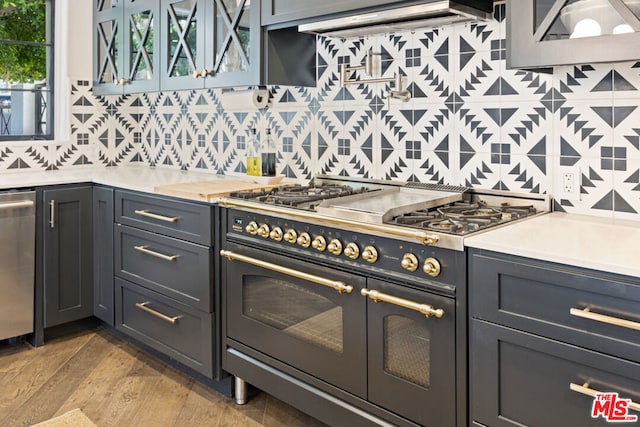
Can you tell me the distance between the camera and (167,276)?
2.83 m

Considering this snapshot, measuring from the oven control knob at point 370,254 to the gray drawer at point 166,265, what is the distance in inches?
35.8

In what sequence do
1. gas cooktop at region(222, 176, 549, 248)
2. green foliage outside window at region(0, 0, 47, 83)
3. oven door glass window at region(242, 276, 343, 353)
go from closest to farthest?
gas cooktop at region(222, 176, 549, 248) → oven door glass window at region(242, 276, 343, 353) → green foliage outside window at region(0, 0, 47, 83)

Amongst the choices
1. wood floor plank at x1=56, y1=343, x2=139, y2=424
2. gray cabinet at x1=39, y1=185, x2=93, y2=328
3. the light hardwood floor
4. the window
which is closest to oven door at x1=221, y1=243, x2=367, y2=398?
the light hardwood floor

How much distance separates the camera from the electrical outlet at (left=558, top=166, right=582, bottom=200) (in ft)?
6.86

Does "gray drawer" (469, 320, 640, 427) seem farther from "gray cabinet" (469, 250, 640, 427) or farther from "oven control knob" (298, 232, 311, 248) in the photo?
"oven control knob" (298, 232, 311, 248)

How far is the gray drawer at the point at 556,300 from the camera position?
4.62ft

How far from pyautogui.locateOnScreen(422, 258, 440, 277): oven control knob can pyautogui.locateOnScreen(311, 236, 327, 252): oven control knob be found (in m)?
0.43

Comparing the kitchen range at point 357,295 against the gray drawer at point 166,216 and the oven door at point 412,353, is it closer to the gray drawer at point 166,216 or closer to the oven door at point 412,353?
the oven door at point 412,353

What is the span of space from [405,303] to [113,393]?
1.61 meters

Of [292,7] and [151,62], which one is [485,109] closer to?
A: [292,7]

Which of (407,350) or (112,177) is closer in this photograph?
(407,350)

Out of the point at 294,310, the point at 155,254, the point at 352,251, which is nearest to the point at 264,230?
the point at 294,310

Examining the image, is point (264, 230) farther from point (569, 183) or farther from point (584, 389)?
point (584, 389)

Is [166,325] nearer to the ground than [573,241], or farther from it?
nearer to the ground
